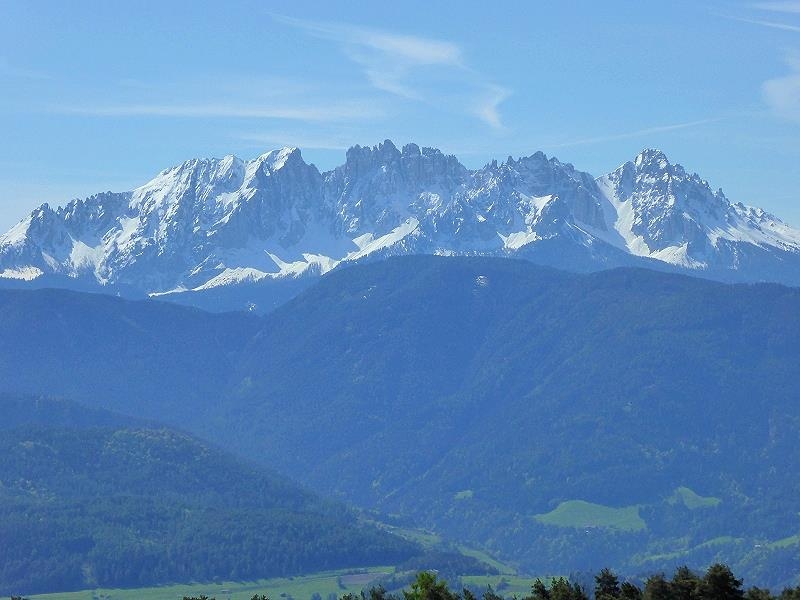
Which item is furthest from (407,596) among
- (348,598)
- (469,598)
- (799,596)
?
(348,598)

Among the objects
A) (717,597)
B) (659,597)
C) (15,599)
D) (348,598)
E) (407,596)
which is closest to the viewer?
(717,597)

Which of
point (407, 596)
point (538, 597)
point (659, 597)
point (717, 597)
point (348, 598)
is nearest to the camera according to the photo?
point (717, 597)

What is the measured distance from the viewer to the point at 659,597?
122 meters

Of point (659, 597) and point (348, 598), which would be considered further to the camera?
point (348, 598)

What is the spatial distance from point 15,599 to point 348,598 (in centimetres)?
3650

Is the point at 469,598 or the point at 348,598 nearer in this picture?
the point at 469,598

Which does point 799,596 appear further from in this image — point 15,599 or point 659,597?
point 15,599

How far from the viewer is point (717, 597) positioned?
114 metres

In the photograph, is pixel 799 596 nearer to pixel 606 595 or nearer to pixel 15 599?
pixel 606 595

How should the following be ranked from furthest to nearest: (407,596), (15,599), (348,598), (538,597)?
(348,598) → (15,599) → (407,596) → (538,597)

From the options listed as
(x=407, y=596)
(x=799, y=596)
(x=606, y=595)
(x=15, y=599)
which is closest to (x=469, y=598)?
(x=407, y=596)

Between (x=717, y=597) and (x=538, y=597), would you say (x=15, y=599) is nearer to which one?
(x=538, y=597)

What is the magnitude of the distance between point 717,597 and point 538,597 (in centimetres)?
2066

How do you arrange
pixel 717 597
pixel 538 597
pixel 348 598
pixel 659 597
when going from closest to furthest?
1. pixel 717 597
2. pixel 659 597
3. pixel 538 597
4. pixel 348 598
